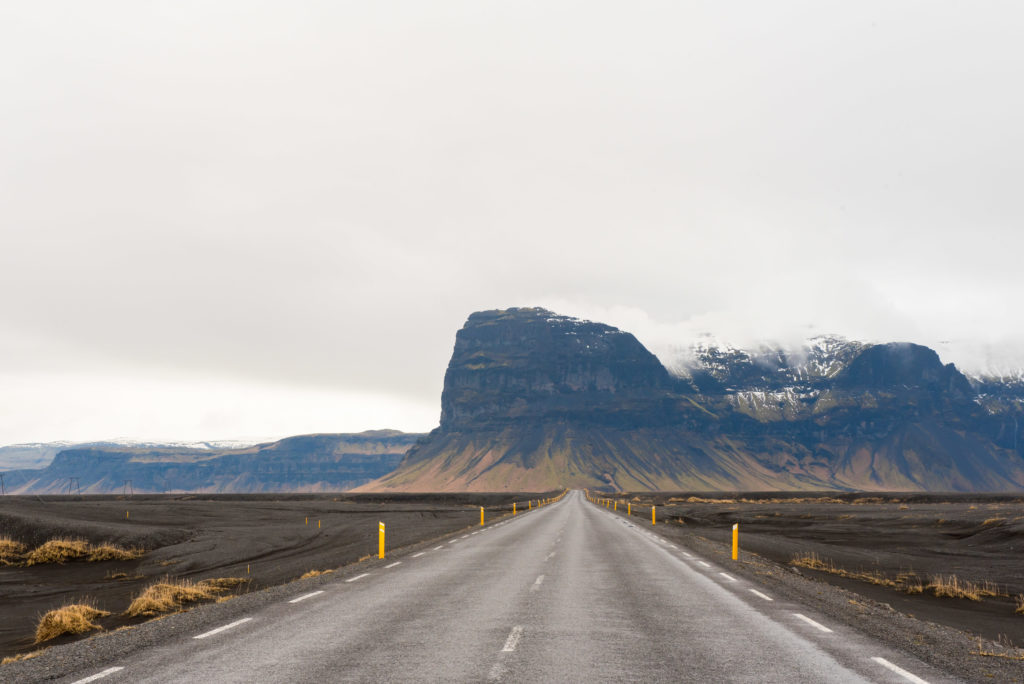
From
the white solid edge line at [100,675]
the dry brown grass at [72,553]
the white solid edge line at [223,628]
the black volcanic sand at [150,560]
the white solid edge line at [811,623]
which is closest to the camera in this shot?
the white solid edge line at [100,675]

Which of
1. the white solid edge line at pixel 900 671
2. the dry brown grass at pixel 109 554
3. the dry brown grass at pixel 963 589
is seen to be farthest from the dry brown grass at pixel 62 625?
the dry brown grass at pixel 109 554

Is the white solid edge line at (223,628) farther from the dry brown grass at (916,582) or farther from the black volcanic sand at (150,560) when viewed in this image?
the dry brown grass at (916,582)

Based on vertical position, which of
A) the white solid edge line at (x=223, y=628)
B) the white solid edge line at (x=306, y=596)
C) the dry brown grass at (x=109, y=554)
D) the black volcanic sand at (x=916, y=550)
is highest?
the white solid edge line at (x=223, y=628)

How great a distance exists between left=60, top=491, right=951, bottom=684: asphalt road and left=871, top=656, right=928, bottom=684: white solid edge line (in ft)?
0.07

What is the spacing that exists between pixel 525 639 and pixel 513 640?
17 cm

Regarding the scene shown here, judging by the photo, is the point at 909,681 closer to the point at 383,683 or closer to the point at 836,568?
the point at 383,683

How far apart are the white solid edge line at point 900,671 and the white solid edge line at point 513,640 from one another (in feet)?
13.9

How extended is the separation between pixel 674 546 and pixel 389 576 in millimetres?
13112

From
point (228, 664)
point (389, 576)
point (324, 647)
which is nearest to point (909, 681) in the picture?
point (324, 647)

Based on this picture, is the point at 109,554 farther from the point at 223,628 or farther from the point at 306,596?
the point at 223,628

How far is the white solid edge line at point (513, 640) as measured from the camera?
8.80 m

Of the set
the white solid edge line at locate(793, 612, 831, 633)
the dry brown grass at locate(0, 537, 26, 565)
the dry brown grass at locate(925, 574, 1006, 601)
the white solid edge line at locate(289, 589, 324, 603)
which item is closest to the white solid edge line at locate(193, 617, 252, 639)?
the white solid edge line at locate(289, 589, 324, 603)

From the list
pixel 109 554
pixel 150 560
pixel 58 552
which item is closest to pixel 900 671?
pixel 150 560

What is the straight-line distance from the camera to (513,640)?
9352 mm
